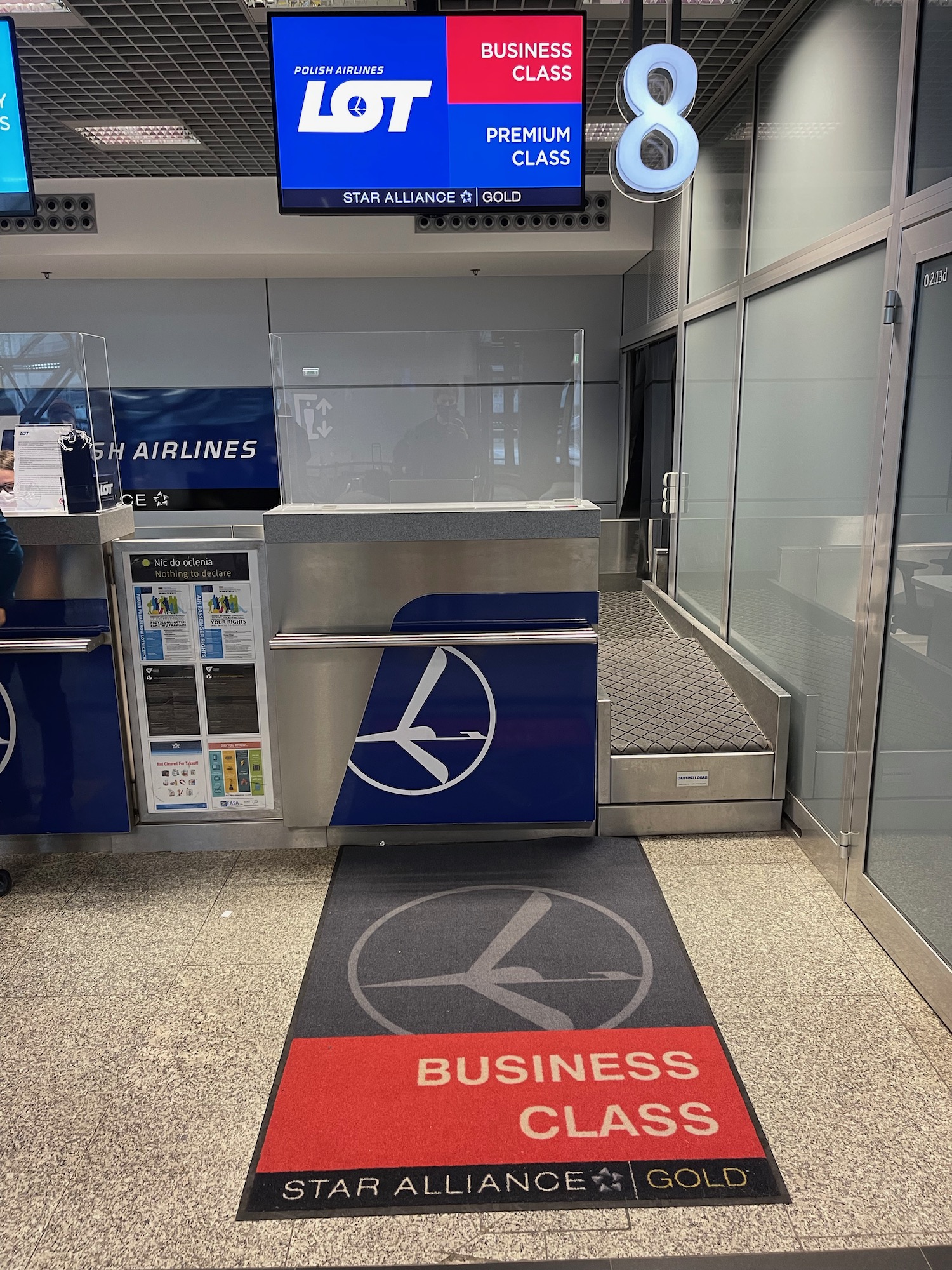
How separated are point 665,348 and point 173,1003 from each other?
4.57m

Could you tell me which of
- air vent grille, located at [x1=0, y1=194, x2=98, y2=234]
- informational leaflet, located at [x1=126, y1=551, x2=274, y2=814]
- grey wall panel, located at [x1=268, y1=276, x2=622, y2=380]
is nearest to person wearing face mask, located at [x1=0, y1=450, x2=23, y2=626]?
informational leaflet, located at [x1=126, y1=551, x2=274, y2=814]

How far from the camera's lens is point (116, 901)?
3115 mm

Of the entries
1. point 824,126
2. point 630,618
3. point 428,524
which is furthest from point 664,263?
point 428,524

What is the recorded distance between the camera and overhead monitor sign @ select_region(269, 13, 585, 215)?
2.86m

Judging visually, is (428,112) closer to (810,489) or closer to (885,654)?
(810,489)

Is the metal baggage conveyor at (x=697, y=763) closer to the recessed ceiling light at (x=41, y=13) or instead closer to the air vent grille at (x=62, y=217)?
the recessed ceiling light at (x=41, y=13)

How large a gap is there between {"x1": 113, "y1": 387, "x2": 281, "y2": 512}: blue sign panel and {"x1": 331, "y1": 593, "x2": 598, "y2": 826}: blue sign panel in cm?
420

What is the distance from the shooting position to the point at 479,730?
3.33 metres

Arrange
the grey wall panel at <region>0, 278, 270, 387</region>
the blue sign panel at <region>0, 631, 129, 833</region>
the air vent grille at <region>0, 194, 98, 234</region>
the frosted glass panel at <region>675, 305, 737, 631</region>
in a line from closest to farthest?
the blue sign panel at <region>0, 631, 129, 833</region>, the frosted glass panel at <region>675, 305, 737, 631</region>, the air vent grille at <region>0, 194, 98, 234</region>, the grey wall panel at <region>0, 278, 270, 387</region>

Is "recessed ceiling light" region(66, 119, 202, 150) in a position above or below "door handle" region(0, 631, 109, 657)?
above

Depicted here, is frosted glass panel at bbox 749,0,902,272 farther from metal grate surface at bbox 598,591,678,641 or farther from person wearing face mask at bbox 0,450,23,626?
person wearing face mask at bbox 0,450,23,626

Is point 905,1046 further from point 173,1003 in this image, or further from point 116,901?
point 116,901

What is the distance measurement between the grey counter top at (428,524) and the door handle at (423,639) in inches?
13.5

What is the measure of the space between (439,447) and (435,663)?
776mm
